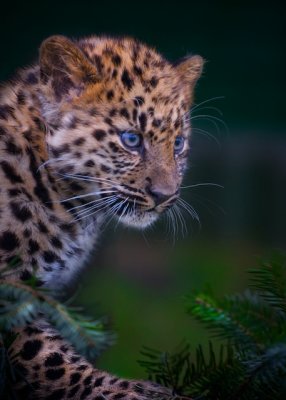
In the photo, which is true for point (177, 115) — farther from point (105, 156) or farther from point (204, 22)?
point (204, 22)

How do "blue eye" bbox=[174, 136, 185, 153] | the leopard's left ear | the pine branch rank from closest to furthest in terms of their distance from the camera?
the pine branch → "blue eye" bbox=[174, 136, 185, 153] → the leopard's left ear

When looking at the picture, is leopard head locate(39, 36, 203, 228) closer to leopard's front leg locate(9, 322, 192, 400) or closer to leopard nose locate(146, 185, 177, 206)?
leopard nose locate(146, 185, 177, 206)

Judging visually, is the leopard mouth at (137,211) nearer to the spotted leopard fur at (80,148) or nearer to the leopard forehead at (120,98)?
the spotted leopard fur at (80,148)

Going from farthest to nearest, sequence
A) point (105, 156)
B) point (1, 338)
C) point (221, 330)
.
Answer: point (105, 156)
point (221, 330)
point (1, 338)

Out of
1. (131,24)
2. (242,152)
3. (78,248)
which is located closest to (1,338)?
(78,248)

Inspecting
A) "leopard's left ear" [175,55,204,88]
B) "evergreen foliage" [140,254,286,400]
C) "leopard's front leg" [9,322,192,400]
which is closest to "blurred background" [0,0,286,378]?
"leopard's left ear" [175,55,204,88]

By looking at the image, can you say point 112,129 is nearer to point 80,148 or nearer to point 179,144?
point 80,148

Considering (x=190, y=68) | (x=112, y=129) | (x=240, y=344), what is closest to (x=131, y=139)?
(x=112, y=129)
